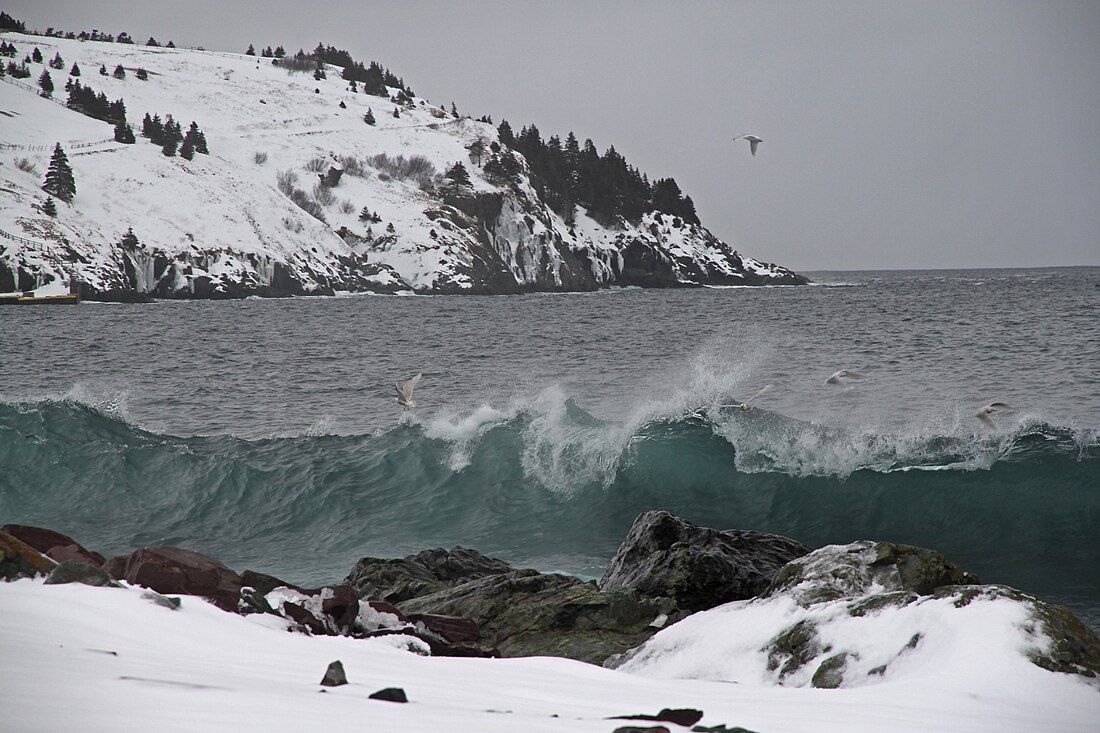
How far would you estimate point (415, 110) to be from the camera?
6934 inches

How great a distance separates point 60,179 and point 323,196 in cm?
3642

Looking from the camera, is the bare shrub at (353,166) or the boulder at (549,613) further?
the bare shrub at (353,166)

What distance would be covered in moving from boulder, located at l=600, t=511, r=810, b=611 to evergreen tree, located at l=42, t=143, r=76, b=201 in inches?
4000

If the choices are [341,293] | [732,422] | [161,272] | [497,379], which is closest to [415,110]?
[341,293]

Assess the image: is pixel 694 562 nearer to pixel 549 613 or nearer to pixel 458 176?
pixel 549 613

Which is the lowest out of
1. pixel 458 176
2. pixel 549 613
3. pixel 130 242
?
pixel 549 613

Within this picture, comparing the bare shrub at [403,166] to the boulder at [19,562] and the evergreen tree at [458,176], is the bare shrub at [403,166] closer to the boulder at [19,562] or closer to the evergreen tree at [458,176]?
the evergreen tree at [458,176]

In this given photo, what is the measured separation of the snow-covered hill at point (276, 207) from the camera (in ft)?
307

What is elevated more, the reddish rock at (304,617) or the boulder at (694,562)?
the reddish rock at (304,617)

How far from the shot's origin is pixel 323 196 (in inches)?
5025

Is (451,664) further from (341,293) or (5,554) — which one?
(341,293)

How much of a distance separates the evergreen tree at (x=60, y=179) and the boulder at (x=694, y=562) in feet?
333

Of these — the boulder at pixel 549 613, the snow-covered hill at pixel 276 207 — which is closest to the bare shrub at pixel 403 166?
the snow-covered hill at pixel 276 207

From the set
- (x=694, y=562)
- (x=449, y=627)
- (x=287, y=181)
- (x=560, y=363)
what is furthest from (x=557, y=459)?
(x=287, y=181)
